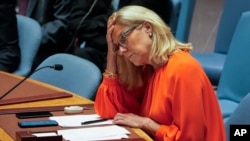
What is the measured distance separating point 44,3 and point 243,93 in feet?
5.81

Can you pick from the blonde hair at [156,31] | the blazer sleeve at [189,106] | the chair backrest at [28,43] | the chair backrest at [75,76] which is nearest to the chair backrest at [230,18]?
the chair backrest at [28,43]

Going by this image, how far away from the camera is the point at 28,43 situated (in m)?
3.97

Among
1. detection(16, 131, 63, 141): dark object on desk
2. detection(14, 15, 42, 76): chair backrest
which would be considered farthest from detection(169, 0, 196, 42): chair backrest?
detection(16, 131, 63, 141): dark object on desk

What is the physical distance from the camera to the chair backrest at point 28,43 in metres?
3.94

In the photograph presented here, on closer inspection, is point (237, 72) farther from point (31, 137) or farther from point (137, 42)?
point (31, 137)

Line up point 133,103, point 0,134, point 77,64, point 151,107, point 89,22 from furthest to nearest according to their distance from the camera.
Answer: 1. point 89,22
2. point 77,64
3. point 133,103
4. point 151,107
5. point 0,134

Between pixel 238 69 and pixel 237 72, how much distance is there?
0.02 m

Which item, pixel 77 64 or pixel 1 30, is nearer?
pixel 77 64

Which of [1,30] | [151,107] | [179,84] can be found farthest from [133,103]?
[1,30]

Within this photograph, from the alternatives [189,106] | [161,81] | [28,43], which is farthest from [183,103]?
[28,43]

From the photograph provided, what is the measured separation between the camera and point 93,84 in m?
2.80

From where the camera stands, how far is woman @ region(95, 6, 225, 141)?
2150 mm

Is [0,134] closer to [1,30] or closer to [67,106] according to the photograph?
[67,106]

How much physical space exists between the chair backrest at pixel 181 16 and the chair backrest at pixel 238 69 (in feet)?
2.43
